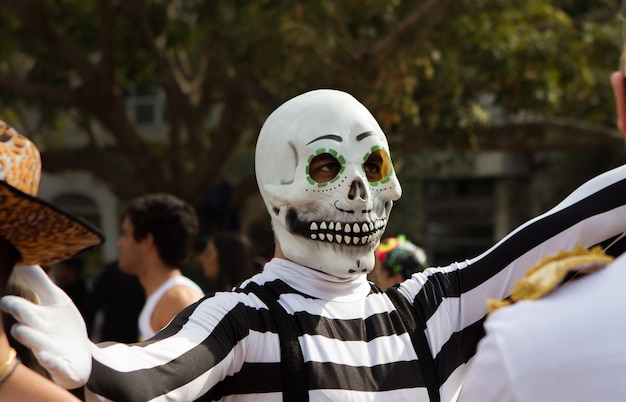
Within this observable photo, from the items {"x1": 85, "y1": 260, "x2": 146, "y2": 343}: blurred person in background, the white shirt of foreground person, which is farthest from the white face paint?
{"x1": 85, "y1": 260, "x2": 146, "y2": 343}: blurred person in background

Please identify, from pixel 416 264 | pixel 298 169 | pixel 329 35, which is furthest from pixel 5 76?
pixel 298 169

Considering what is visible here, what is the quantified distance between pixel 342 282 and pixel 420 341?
0.28 meters

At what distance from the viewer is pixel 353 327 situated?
270cm

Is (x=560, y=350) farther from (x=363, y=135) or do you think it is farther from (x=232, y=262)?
(x=232, y=262)

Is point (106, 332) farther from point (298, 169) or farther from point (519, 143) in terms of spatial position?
point (519, 143)

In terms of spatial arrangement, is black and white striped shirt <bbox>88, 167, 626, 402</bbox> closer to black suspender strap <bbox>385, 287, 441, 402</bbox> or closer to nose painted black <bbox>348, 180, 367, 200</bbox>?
black suspender strap <bbox>385, 287, 441, 402</bbox>

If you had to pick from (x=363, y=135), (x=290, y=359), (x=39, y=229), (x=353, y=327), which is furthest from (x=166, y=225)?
(x=39, y=229)

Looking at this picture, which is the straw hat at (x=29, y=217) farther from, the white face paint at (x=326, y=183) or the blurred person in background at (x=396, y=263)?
the blurred person in background at (x=396, y=263)

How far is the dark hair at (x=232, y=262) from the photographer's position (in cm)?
589

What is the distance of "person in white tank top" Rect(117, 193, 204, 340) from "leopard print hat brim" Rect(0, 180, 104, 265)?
2755 mm

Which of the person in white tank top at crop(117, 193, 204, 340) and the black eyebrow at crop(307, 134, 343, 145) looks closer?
the black eyebrow at crop(307, 134, 343, 145)

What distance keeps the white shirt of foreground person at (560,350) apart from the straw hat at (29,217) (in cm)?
94

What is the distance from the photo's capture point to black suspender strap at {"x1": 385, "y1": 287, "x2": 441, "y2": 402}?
268 centimetres

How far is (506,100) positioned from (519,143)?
4.07ft
